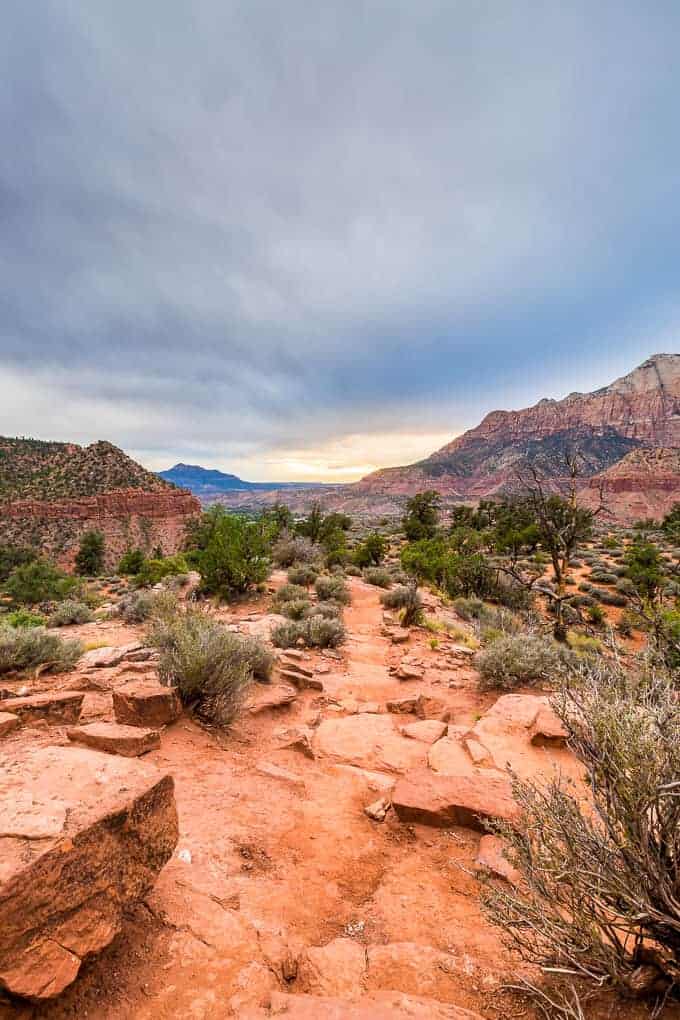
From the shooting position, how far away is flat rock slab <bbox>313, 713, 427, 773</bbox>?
16.4 ft

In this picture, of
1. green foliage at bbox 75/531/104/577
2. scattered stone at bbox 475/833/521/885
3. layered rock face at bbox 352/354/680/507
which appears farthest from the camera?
layered rock face at bbox 352/354/680/507

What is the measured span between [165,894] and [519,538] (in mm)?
25544

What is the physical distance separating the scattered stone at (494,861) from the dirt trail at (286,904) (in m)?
0.13

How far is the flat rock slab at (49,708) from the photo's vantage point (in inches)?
168

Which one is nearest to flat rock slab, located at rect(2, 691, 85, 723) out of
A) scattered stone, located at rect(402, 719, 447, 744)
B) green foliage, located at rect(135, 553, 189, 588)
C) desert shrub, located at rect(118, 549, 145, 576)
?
scattered stone, located at rect(402, 719, 447, 744)

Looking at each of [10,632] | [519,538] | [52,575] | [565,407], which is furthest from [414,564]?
[565,407]

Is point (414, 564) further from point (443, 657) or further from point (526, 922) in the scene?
point (526, 922)

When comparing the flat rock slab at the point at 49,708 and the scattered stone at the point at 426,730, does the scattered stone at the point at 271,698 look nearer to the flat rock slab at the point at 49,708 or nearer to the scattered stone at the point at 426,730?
the scattered stone at the point at 426,730

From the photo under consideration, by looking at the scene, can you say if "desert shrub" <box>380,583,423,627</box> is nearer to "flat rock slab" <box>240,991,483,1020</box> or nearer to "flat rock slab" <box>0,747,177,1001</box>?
"flat rock slab" <box>0,747,177,1001</box>

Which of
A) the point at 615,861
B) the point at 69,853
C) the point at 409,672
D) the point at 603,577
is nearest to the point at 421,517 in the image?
the point at 603,577

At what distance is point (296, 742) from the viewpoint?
511 centimetres

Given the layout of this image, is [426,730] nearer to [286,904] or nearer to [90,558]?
[286,904]

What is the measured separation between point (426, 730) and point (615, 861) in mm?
3745

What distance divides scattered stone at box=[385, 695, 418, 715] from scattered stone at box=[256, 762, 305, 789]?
2397mm
